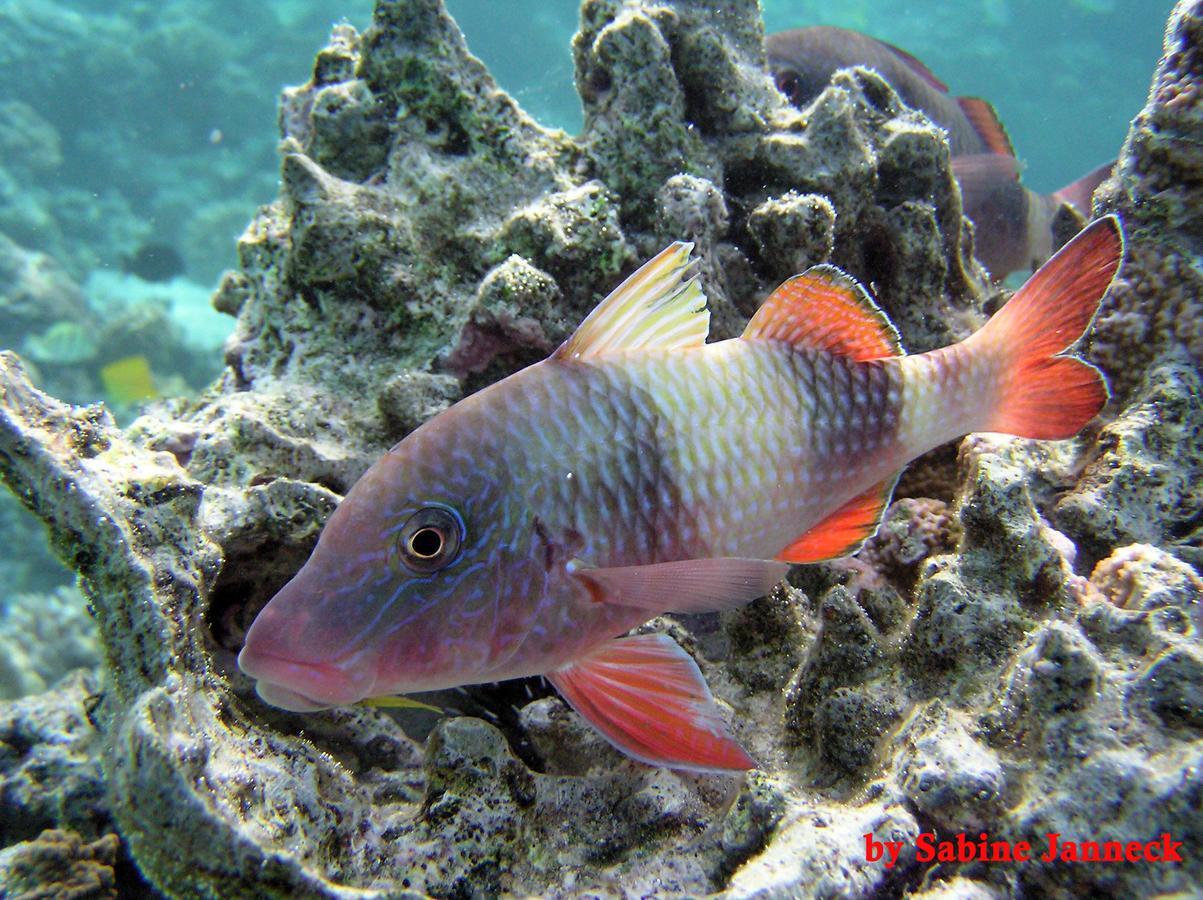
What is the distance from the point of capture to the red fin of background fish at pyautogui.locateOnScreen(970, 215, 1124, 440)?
86.0 inches

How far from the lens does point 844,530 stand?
222cm

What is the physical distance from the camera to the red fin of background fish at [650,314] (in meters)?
1.98

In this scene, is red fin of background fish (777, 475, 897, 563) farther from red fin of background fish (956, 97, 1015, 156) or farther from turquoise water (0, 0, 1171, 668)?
turquoise water (0, 0, 1171, 668)

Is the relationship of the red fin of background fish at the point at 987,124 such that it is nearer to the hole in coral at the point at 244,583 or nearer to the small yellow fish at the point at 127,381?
the hole in coral at the point at 244,583

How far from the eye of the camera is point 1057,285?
2.20 meters

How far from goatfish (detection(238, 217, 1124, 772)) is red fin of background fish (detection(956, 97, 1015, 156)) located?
12.2 ft

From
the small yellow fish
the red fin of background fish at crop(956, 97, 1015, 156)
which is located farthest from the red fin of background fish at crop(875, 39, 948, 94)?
the small yellow fish

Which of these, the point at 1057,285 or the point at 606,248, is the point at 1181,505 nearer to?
the point at 1057,285

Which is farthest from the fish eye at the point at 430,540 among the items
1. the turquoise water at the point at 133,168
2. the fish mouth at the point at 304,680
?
the turquoise water at the point at 133,168

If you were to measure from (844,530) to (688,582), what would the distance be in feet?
2.59

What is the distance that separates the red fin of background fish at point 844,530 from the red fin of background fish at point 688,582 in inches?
18.9

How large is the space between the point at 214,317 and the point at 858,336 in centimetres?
2604

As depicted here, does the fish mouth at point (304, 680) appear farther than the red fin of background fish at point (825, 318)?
No

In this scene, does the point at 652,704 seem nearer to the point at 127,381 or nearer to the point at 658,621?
the point at 658,621
